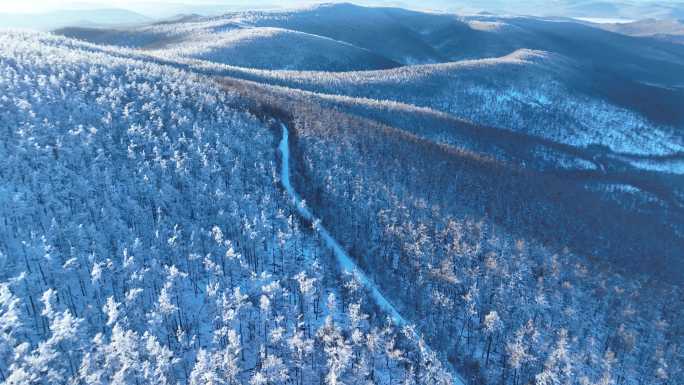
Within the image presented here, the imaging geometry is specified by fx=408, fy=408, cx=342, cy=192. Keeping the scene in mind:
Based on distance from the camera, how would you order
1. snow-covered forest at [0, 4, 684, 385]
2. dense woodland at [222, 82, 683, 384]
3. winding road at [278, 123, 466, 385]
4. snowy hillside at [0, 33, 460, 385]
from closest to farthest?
snowy hillside at [0, 33, 460, 385]
snow-covered forest at [0, 4, 684, 385]
dense woodland at [222, 82, 683, 384]
winding road at [278, 123, 466, 385]

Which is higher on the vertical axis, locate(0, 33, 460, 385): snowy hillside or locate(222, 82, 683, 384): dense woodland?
locate(0, 33, 460, 385): snowy hillside

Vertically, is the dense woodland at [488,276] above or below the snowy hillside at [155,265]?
below

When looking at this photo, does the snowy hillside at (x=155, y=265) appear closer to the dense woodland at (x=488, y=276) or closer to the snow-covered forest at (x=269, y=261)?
the snow-covered forest at (x=269, y=261)

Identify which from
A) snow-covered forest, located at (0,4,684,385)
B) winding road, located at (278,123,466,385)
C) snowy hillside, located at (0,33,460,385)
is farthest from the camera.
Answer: winding road, located at (278,123,466,385)

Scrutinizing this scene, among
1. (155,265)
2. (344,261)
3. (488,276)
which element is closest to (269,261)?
(344,261)

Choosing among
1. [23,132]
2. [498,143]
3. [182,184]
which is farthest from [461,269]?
[498,143]

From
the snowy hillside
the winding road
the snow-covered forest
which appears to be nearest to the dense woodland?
the snow-covered forest

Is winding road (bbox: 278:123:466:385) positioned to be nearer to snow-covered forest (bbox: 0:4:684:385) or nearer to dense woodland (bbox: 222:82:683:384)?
snow-covered forest (bbox: 0:4:684:385)

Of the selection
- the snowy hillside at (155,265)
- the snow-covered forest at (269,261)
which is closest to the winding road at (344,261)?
the snow-covered forest at (269,261)
